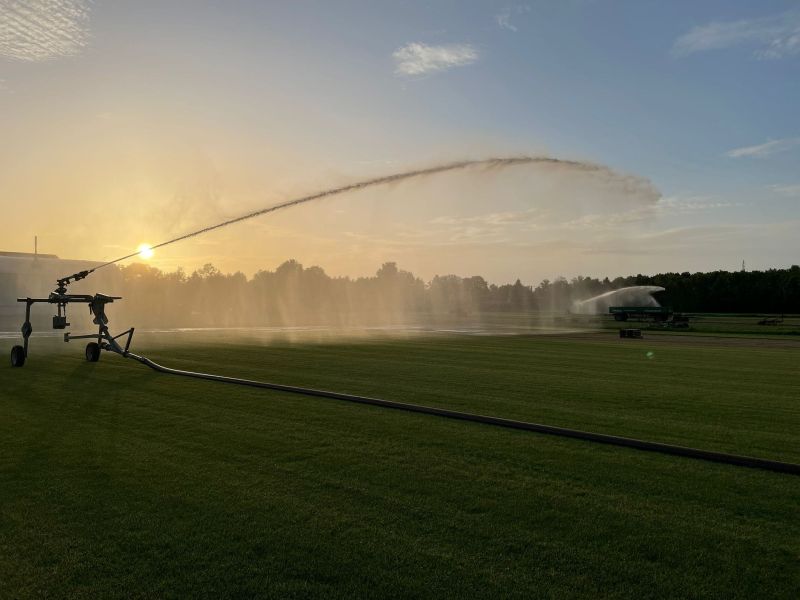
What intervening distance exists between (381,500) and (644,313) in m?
68.5

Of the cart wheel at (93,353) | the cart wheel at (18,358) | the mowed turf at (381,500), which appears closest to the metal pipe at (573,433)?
the mowed turf at (381,500)

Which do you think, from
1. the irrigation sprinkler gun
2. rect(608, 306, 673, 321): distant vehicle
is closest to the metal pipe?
the irrigation sprinkler gun

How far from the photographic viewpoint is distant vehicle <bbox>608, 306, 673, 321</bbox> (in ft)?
217

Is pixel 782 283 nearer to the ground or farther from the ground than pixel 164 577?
farther from the ground

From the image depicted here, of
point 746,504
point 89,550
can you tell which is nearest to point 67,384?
point 89,550

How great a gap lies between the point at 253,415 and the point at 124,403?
9.92ft

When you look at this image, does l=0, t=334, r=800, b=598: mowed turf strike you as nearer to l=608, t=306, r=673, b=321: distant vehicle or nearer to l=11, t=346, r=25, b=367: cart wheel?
l=11, t=346, r=25, b=367: cart wheel

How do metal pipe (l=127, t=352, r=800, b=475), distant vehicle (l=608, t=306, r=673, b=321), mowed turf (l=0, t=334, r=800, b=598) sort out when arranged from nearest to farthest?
mowed turf (l=0, t=334, r=800, b=598), metal pipe (l=127, t=352, r=800, b=475), distant vehicle (l=608, t=306, r=673, b=321)

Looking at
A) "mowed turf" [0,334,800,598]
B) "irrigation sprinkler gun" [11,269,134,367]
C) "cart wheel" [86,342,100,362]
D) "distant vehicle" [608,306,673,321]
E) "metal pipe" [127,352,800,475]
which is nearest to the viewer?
"mowed turf" [0,334,800,598]

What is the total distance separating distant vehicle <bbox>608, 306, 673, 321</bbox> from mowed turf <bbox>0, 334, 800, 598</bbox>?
57.6 m

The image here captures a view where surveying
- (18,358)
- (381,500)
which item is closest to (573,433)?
(381,500)

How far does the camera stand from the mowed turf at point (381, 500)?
4.30 m

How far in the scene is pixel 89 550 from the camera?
4.71 m

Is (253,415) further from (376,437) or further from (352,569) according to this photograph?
(352,569)
